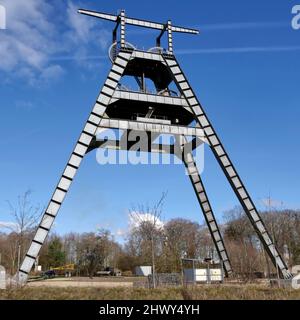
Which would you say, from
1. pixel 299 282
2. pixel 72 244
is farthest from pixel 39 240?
pixel 72 244

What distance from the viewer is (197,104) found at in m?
25.1

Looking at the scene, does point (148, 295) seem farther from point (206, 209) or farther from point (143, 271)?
point (143, 271)

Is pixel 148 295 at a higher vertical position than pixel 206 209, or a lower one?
lower

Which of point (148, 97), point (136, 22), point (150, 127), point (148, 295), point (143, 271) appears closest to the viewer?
point (148, 295)

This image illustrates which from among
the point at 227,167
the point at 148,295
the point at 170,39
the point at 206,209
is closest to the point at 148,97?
the point at 170,39

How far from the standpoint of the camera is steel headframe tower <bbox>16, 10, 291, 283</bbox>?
72.1 feet

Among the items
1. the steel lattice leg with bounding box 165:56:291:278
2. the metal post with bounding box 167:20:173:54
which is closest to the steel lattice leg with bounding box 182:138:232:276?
the steel lattice leg with bounding box 165:56:291:278

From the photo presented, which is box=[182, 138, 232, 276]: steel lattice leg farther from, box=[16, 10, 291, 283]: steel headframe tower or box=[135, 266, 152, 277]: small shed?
box=[135, 266, 152, 277]: small shed

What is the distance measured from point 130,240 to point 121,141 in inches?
1519

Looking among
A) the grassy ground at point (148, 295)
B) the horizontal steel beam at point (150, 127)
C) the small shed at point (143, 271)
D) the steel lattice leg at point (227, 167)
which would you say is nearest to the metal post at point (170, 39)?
the steel lattice leg at point (227, 167)

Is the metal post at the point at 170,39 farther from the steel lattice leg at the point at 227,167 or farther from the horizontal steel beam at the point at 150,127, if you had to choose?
the horizontal steel beam at the point at 150,127

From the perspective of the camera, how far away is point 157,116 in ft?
89.0
